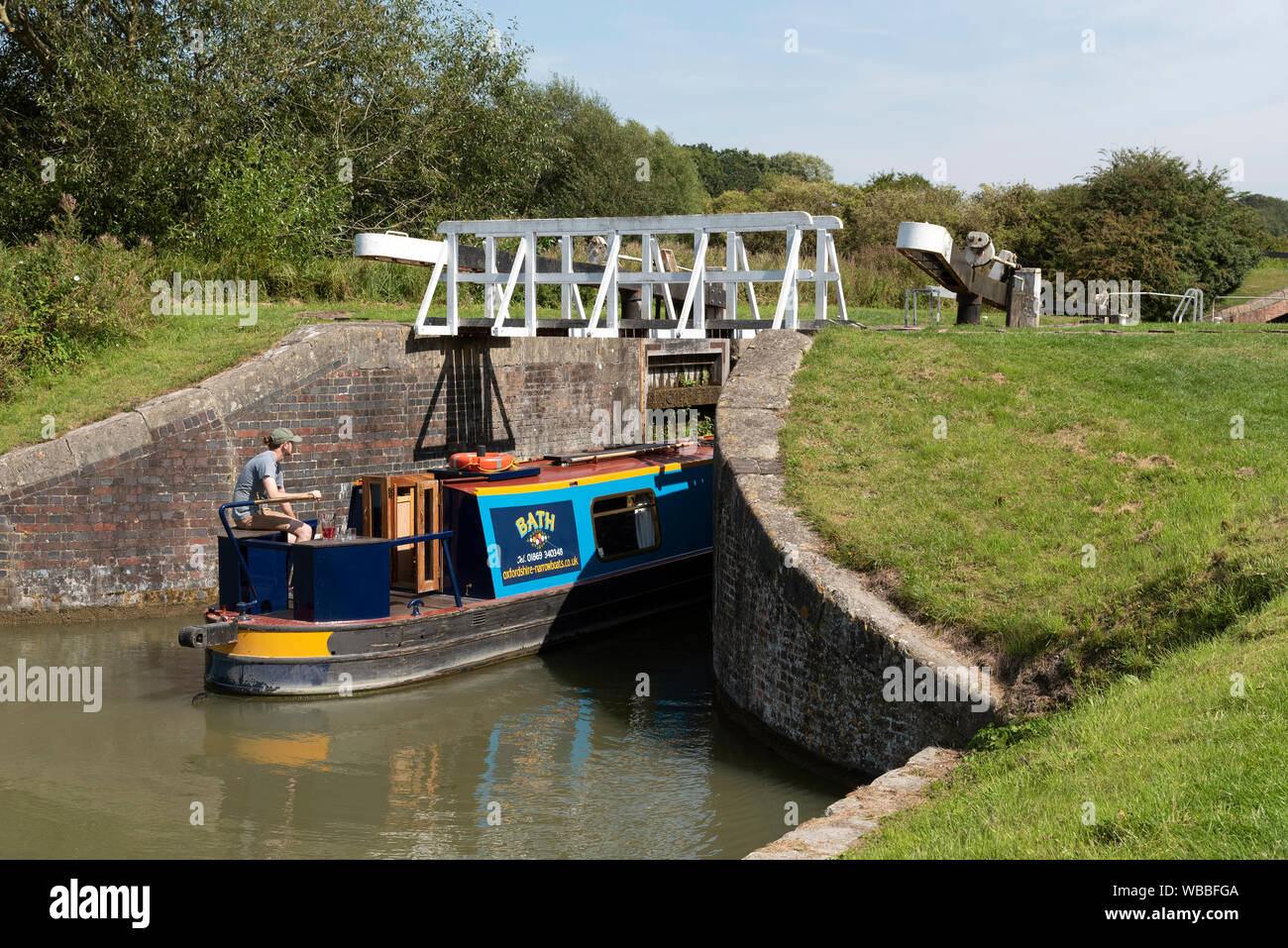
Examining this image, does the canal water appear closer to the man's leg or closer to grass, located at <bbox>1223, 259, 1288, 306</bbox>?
the man's leg

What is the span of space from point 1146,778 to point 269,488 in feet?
24.2

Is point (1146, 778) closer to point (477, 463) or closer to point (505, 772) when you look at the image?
point (505, 772)

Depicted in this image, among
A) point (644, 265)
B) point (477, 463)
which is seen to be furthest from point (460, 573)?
point (644, 265)

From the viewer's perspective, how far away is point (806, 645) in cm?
764

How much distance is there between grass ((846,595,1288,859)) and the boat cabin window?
21.8 ft

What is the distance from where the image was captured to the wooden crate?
10.8m

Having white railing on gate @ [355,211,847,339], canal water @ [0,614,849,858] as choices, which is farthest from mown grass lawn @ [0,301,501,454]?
canal water @ [0,614,849,858]

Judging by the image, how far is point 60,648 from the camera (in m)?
10.8

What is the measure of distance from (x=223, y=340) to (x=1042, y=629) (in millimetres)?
11086

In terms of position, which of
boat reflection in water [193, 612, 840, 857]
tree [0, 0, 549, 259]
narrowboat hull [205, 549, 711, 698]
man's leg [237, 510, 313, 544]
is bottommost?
boat reflection in water [193, 612, 840, 857]

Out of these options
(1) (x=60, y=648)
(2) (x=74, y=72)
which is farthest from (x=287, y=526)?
(2) (x=74, y=72)

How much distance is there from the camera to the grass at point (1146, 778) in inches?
163

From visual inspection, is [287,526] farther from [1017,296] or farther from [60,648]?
[1017,296]

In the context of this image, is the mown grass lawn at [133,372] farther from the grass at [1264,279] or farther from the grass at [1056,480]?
the grass at [1264,279]
